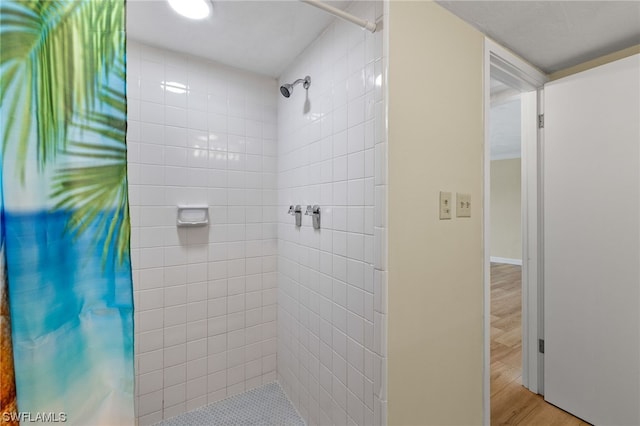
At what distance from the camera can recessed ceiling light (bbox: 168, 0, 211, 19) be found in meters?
1.25

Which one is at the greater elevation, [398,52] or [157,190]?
[398,52]

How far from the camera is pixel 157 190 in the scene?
1.64 metres

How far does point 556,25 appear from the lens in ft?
4.38

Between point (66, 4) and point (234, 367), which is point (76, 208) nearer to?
point (66, 4)

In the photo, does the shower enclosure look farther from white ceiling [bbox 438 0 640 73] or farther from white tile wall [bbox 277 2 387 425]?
white ceiling [bbox 438 0 640 73]

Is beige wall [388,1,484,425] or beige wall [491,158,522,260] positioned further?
beige wall [491,158,522,260]

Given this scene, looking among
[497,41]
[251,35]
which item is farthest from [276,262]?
[497,41]

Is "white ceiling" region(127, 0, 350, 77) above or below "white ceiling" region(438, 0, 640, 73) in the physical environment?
above

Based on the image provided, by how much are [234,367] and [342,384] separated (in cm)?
94

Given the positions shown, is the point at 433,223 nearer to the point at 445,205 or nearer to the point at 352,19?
the point at 445,205

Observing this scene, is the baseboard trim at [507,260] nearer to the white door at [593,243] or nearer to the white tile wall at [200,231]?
the white door at [593,243]

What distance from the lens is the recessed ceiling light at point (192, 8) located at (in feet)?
4.10

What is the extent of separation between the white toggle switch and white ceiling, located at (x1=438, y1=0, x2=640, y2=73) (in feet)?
2.78

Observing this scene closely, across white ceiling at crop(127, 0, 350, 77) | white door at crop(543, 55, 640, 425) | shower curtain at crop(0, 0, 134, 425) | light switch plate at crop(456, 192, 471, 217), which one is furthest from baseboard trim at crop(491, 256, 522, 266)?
shower curtain at crop(0, 0, 134, 425)
